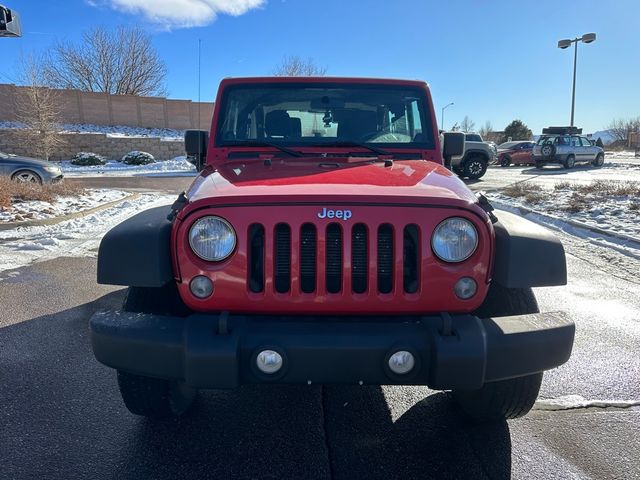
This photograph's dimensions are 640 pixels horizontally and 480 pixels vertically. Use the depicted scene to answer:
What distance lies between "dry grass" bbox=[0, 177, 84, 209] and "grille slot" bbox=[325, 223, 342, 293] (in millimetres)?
Answer: 8555

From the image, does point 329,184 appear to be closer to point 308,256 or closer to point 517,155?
point 308,256

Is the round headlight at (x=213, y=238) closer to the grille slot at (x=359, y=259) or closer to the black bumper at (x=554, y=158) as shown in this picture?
the grille slot at (x=359, y=259)

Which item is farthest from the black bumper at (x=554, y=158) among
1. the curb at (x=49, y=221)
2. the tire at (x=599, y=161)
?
the curb at (x=49, y=221)

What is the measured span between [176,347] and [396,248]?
101cm

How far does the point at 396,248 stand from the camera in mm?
2107

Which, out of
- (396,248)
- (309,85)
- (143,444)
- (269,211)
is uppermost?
(309,85)

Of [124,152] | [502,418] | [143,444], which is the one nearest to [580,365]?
[502,418]

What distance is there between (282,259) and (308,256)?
0.12 metres

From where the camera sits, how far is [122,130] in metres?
35.6

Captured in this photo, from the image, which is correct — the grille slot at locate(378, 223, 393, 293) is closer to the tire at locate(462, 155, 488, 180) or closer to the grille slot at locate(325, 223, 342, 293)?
the grille slot at locate(325, 223, 342, 293)

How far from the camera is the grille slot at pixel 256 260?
2.14 metres

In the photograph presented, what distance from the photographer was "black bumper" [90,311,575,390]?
1.96 meters

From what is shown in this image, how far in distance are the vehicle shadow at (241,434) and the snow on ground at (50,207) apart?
581 centimetres

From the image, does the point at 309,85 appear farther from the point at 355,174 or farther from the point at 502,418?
the point at 502,418
